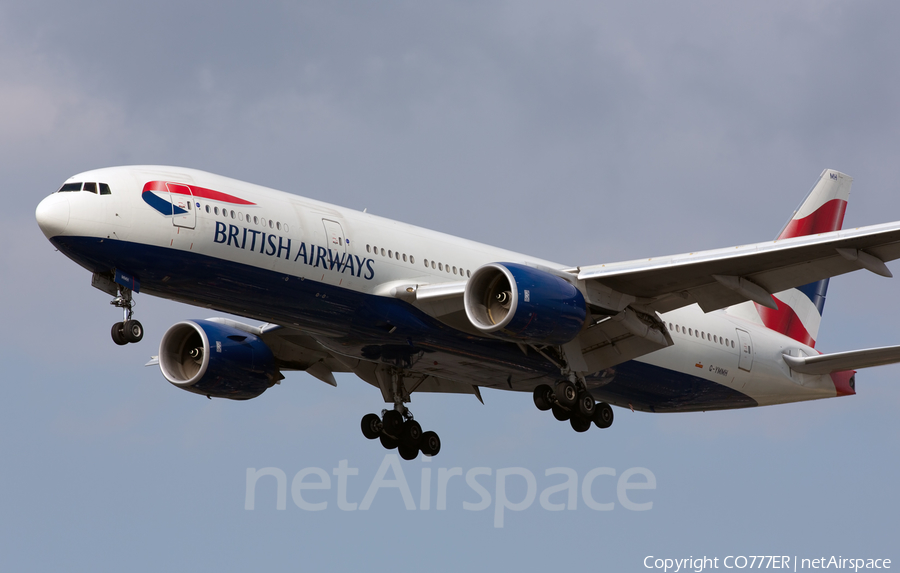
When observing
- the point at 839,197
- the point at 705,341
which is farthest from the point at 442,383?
the point at 839,197

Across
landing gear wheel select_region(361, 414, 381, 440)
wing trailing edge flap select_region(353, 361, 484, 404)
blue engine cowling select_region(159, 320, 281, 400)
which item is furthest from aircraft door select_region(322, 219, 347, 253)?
landing gear wheel select_region(361, 414, 381, 440)

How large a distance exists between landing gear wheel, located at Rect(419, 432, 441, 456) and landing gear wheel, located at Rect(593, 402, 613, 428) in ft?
16.8

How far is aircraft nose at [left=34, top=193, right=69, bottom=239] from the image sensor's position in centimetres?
2511

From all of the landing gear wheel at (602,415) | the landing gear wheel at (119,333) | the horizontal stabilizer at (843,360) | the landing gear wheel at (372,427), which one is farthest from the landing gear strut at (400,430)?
the horizontal stabilizer at (843,360)

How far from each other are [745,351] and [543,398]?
7.82 m

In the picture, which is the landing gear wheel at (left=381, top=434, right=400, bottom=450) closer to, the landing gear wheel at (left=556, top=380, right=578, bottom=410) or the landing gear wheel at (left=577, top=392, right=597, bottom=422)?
the landing gear wheel at (left=556, top=380, right=578, bottom=410)

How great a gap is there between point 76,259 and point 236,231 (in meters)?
3.43

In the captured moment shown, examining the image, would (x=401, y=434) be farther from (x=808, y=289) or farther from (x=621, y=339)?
(x=808, y=289)

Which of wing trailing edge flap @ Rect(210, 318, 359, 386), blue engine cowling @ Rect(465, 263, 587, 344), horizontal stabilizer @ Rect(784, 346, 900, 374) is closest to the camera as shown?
blue engine cowling @ Rect(465, 263, 587, 344)

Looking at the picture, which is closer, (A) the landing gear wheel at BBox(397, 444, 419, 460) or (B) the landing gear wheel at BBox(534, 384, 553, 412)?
(B) the landing gear wheel at BBox(534, 384, 553, 412)

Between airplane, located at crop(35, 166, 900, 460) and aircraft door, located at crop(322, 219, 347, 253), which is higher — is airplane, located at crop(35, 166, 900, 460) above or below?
below

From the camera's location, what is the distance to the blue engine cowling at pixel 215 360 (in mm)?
33469

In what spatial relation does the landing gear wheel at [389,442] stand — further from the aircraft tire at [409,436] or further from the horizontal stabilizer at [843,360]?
the horizontal stabilizer at [843,360]

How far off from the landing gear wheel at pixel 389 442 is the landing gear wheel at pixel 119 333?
1069 cm
